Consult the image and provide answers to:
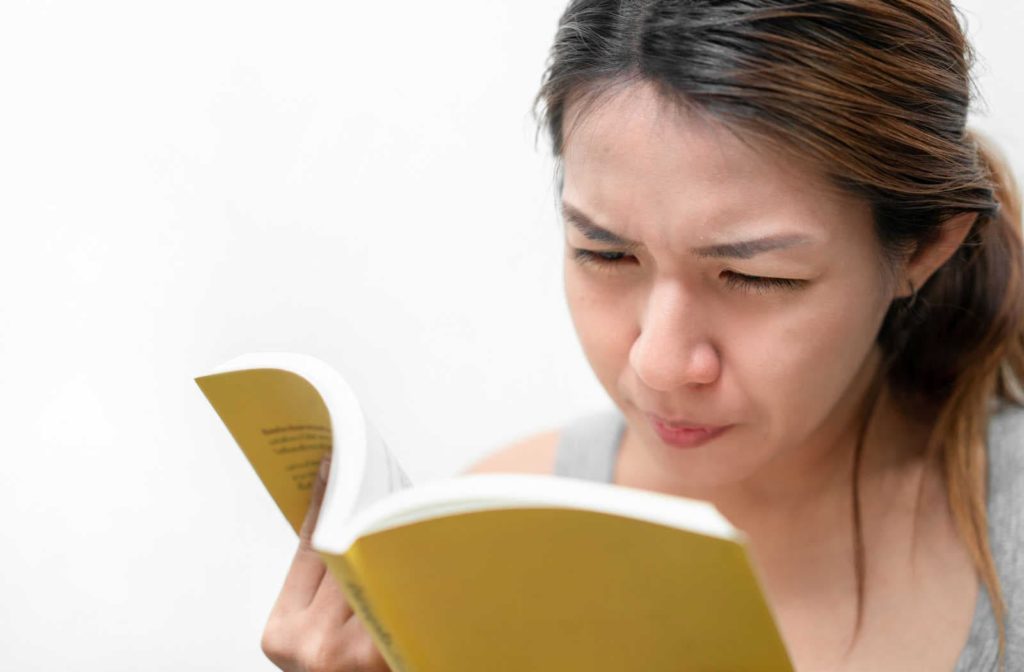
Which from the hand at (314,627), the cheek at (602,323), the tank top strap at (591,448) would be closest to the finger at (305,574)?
the hand at (314,627)

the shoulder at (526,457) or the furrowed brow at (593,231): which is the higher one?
the furrowed brow at (593,231)

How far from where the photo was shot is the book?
23.0 inches

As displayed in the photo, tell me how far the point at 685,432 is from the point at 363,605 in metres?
0.33

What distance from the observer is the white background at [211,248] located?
1382 millimetres

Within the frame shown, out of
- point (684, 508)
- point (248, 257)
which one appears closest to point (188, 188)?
point (248, 257)

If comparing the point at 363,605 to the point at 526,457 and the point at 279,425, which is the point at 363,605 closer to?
the point at 279,425

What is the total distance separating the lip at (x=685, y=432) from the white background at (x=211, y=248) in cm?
63

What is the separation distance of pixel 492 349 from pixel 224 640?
1.66 ft

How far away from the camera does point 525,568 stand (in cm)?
64

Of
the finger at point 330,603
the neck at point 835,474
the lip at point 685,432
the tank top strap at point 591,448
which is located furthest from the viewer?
the tank top strap at point 591,448

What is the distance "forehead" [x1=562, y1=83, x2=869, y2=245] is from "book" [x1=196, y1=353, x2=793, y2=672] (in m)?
0.24

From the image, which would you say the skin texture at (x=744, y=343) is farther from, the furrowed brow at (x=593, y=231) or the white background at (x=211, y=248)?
the white background at (x=211, y=248)

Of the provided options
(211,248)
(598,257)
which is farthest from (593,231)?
(211,248)

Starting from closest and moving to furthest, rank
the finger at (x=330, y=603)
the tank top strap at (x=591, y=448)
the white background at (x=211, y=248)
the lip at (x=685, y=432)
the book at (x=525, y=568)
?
the book at (x=525, y=568) < the finger at (x=330, y=603) < the lip at (x=685, y=432) < the tank top strap at (x=591, y=448) < the white background at (x=211, y=248)
